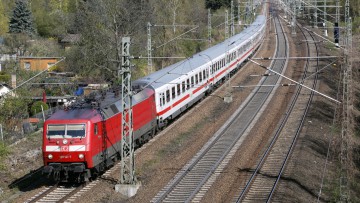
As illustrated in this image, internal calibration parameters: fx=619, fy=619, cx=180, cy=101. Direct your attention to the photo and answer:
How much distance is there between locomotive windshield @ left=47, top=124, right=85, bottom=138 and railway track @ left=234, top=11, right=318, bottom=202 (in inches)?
219

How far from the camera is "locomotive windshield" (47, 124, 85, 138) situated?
66.6 feet

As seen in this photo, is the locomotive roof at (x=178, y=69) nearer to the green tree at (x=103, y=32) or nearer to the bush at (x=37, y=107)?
the green tree at (x=103, y=32)

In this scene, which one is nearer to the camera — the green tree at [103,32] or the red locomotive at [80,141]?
the red locomotive at [80,141]

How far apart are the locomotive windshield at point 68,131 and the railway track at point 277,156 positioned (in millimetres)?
5551

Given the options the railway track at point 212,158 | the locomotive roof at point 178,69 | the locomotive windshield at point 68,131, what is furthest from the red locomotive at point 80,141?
the locomotive roof at point 178,69

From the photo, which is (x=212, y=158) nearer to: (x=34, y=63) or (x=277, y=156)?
(x=277, y=156)

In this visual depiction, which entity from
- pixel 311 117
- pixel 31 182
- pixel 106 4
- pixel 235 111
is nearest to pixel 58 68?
pixel 106 4

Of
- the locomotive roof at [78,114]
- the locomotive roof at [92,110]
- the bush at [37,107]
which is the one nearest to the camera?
the locomotive roof at [78,114]

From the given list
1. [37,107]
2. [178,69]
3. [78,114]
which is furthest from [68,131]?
[37,107]

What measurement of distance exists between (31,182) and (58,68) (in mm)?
35800

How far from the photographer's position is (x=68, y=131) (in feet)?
66.6

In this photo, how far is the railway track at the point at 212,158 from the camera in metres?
21.0

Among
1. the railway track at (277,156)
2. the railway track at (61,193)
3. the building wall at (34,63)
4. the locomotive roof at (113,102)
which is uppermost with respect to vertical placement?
the locomotive roof at (113,102)

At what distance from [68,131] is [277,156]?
9.89 metres
